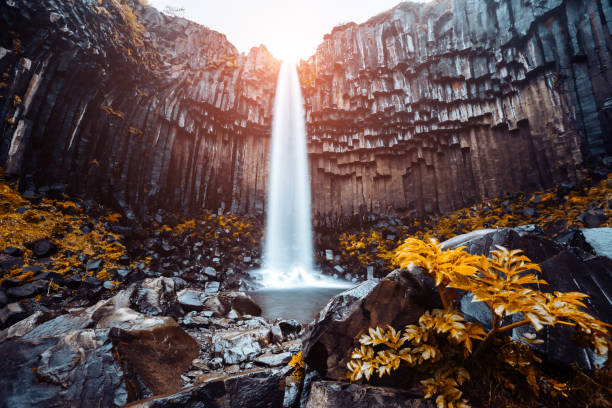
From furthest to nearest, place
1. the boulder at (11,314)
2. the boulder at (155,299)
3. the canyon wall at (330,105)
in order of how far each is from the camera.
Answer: the canyon wall at (330,105) < the boulder at (155,299) < the boulder at (11,314)

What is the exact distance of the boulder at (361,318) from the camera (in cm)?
192

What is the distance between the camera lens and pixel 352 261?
13000 mm

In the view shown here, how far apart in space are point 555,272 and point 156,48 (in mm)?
16039

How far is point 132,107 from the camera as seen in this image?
1010 centimetres

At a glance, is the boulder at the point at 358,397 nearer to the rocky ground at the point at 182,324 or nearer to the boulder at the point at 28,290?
the rocky ground at the point at 182,324

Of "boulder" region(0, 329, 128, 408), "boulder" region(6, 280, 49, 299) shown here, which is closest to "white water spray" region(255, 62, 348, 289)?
"boulder" region(6, 280, 49, 299)

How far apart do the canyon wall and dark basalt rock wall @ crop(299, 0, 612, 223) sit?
0.20 feet

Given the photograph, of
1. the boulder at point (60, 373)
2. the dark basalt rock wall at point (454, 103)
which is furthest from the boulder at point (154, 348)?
the dark basalt rock wall at point (454, 103)

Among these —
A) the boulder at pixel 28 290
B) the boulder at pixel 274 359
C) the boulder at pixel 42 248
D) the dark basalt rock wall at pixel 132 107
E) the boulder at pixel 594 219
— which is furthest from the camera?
the dark basalt rock wall at pixel 132 107

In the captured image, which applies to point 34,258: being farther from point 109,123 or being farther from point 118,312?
point 109,123

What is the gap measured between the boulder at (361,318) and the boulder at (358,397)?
0.51 ft

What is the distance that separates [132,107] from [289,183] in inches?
359

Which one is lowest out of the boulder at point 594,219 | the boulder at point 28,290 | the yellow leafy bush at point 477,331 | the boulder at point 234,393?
the boulder at point 234,393

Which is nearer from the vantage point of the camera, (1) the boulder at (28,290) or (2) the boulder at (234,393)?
(2) the boulder at (234,393)
